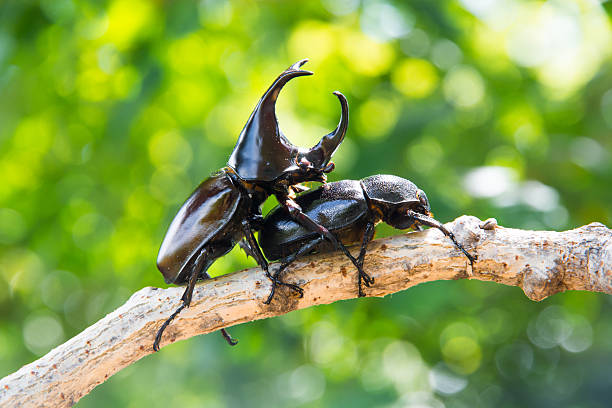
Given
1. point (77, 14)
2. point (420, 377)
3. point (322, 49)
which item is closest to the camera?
point (77, 14)

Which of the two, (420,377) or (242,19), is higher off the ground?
(242,19)

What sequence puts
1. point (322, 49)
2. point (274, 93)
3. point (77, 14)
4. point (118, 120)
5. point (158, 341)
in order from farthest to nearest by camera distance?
1. point (322, 49)
2. point (77, 14)
3. point (118, 120)
4. point (274, 93)
5. point (158, 341)

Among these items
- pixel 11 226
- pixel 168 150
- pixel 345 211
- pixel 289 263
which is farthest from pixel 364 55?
pixel 11 226

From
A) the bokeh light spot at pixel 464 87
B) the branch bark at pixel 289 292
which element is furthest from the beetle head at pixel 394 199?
the bokeh light spot at pixel 464 87

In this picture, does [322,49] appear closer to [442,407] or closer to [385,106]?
[385,106]

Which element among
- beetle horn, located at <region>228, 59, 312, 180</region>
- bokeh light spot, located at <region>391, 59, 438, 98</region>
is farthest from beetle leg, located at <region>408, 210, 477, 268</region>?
bokeh light spot, located at <region>391, 59, 438, 98</region>

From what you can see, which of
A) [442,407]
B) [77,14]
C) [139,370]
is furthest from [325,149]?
[139,370]
